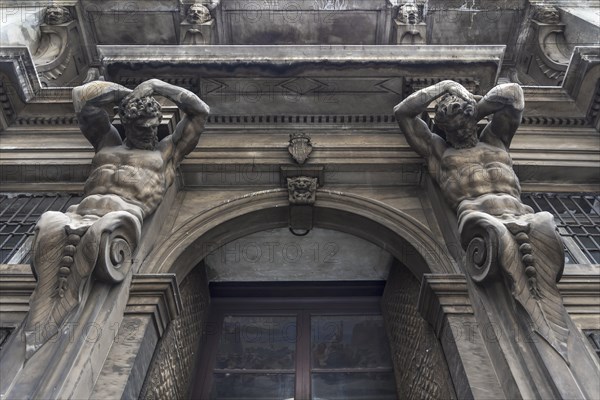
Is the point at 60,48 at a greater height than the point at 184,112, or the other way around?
the point at 60,48

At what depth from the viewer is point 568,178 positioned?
5.90 m

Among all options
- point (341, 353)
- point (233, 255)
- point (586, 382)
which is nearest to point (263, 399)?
point (341, 353)

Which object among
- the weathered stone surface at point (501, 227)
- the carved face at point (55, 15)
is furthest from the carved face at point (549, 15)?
the carved face at point (55, 15)

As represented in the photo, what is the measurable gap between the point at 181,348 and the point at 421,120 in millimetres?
3638

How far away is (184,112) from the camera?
505 centimetres

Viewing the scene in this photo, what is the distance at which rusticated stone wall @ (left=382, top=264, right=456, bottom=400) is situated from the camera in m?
4.35

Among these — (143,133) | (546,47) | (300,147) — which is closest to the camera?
(143,133)

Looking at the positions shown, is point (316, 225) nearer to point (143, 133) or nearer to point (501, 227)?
point (143, 133)

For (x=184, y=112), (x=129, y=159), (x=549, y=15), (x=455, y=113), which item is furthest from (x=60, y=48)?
(x=549, y=15)

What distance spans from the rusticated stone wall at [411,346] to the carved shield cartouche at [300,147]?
1898mm

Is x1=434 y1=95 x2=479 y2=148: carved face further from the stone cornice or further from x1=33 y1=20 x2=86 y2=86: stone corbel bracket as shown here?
x1=33 y1=20 x2=86 y2=86: stone corbel bracket

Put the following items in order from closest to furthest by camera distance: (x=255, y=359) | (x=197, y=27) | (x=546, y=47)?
1. (x=255, y=359)
2. (x=197, y=27)
3. (x=546, y=47)

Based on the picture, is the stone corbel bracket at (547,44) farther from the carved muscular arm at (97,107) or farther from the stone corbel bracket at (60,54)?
the stone corbel bracket at (60,54)

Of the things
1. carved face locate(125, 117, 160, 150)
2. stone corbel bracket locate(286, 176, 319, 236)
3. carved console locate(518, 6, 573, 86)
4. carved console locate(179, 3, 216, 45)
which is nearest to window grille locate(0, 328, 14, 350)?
carved face locate(125, 117, 160, 150)
